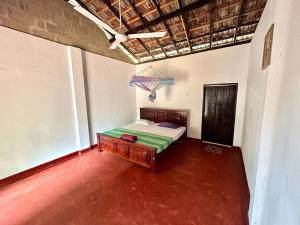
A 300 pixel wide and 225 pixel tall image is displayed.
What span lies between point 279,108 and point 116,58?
15.5 ft

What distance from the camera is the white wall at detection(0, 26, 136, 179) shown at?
2.42 metres

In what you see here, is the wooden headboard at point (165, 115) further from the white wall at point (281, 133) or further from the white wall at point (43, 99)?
the white wall at point (281, 133)

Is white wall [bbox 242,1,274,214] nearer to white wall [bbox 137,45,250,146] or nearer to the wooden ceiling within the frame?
the wooden ceiling

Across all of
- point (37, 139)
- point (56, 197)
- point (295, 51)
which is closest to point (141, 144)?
point (56, 197)

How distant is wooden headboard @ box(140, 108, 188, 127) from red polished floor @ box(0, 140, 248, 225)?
1.61 m

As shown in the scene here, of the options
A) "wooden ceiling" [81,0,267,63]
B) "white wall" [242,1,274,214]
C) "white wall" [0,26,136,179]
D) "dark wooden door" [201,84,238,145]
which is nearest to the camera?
"white wall" [242,1,274,214]

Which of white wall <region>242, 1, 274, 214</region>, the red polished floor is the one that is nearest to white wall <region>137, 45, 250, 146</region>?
white wall <region>242, 1, 274, 214</region>

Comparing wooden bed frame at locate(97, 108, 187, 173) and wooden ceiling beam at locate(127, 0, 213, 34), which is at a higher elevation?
wooden ceiling beam at locate(127, 0, 213, 34)

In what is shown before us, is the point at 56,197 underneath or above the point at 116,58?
underneath

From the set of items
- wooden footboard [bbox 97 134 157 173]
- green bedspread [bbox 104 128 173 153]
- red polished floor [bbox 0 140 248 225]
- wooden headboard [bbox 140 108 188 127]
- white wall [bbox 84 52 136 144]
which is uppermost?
white wall [bbox 84 52 136 144]

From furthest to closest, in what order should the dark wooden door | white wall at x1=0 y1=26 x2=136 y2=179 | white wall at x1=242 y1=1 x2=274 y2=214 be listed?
the dark wooden door → white wall at x1=0 y1=26 x2=136 y2=179 → white wall at x1=242 y1=1 x2=274 y2=214

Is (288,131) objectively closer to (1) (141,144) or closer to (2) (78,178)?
(1) (141,144)

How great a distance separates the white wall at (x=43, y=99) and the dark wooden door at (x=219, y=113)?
3547 millimetres

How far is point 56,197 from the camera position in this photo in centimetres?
215
